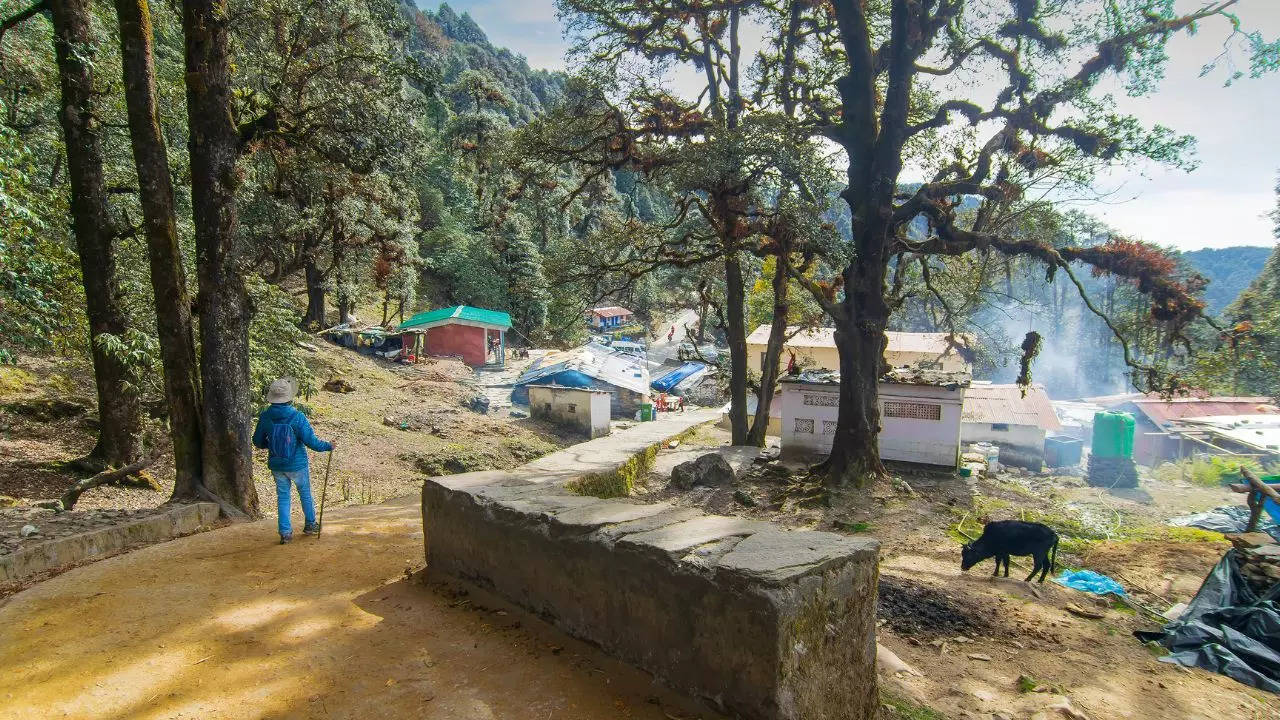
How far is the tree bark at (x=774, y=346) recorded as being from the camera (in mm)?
14699

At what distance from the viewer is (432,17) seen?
100 metres

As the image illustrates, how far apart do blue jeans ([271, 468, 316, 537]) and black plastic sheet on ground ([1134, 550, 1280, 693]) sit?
7.36 meters

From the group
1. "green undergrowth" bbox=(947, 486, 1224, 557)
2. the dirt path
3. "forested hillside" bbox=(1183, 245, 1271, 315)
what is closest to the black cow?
"green undergrowth" bbox=(947, 486, 1224, 557)

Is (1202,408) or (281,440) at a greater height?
(281,440)

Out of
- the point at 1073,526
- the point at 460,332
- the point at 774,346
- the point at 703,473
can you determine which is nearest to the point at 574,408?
the point at 774,346

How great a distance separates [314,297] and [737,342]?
691 inches

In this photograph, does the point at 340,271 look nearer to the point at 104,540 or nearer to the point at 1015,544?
the point at 104,540

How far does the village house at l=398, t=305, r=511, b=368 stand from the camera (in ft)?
105

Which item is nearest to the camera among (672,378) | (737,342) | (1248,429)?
(737,342)

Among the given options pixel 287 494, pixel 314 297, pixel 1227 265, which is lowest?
pixel 287 494

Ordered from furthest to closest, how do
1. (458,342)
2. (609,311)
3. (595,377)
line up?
(609,311)
(458,342)
(595,377)

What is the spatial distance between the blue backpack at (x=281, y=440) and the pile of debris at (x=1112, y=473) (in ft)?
73.2

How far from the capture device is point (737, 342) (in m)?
16.0

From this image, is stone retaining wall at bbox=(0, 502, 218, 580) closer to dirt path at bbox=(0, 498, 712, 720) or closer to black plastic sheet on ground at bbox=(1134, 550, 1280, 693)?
dirt path at bbox=(0, 498, 712, 720)
